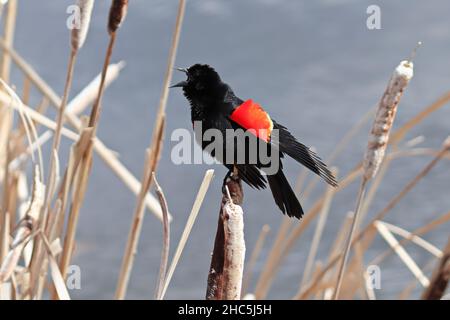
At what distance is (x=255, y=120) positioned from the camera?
3.90 ft

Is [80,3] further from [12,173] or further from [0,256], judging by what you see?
[12,173]

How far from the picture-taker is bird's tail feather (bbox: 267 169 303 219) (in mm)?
1194

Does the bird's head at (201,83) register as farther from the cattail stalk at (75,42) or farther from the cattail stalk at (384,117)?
the cattail stalk at (384,117)

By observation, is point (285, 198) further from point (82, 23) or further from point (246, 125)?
point (82, 23)

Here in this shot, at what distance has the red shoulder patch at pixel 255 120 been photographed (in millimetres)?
1168

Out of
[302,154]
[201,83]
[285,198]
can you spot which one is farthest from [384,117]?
[201,83]

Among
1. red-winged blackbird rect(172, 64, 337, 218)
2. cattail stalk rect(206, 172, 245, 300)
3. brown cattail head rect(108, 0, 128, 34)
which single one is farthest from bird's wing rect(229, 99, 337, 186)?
brown cattail head rect(108, 0, 128, 34)

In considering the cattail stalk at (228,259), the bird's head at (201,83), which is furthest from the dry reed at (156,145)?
the cattail stalk at (228,259)

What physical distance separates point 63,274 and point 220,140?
16.2 inches

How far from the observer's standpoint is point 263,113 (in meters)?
1.18

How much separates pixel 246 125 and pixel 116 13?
27 cm

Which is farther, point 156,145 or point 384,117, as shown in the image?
point 156,145
